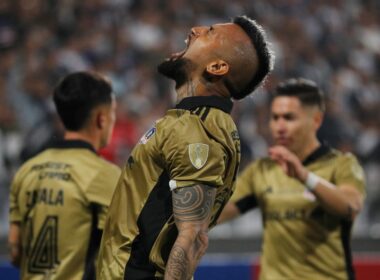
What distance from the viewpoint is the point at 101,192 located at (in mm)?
4016

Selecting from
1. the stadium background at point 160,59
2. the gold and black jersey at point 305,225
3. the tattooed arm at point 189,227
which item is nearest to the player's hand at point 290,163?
the gold and black jersey at point 305,225

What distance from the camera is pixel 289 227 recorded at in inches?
195

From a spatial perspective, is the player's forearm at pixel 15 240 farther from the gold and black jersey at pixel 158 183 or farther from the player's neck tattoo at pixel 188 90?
the player's neck tattoo at pixel 188 90

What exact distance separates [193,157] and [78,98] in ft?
4.77

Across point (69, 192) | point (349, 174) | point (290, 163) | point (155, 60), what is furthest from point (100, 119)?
point (155, 60)

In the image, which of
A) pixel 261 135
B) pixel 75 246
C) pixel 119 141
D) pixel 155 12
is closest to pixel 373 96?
pixel 261 135

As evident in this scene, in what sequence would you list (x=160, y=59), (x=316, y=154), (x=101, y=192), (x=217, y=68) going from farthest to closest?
(x=160, y=59), (x=316, y=154), (x=101, y=192), (x=217, y=68)

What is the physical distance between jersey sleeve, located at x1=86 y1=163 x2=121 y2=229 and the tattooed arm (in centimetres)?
107

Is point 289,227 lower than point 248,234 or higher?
higher

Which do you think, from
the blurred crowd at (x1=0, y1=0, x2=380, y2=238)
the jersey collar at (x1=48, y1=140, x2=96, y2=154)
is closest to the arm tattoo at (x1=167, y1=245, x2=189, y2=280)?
the jersey collar at (x1=48, y1=140, x2=96, y2=154)

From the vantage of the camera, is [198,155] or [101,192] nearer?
[198,155]

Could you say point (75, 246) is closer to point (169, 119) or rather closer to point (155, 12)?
point (169, 119)

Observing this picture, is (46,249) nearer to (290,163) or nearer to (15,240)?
(15,240)

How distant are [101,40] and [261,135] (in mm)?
2406
